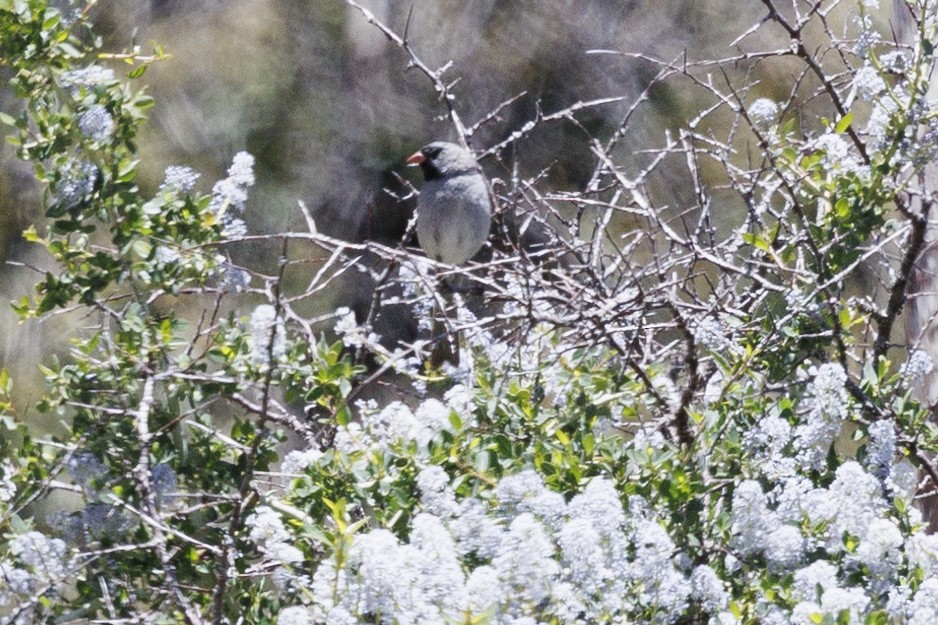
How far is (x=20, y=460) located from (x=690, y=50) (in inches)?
118

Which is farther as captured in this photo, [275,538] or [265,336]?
[265,336]

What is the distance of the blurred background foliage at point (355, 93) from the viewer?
4238 millimetres

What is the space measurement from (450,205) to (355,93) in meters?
0.52

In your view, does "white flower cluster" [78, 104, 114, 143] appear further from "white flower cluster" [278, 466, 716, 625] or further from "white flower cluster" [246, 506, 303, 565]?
"white flower cluster" [278, 466, 716, 625]

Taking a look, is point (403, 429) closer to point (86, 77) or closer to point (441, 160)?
point (86, 77)

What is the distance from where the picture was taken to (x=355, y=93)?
14.3 ft

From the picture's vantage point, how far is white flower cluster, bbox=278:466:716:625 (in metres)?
1.65

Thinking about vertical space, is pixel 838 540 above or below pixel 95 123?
below

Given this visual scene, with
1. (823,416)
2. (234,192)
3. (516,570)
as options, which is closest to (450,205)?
(234,192)

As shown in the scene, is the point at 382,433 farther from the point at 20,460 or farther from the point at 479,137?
the point at 479,137

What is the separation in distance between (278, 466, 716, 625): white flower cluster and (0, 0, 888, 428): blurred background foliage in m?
2.36

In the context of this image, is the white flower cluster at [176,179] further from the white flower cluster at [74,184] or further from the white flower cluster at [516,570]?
the white flower cluster at [516,570]

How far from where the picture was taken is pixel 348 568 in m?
1.72

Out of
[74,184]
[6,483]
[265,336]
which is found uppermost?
[74,184]
